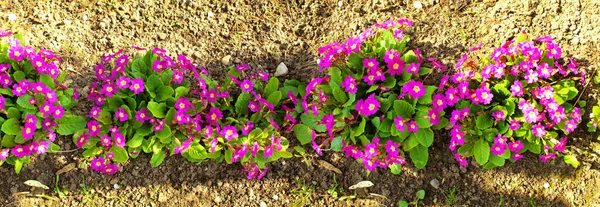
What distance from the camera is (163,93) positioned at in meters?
3.31

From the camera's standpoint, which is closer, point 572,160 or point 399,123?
point 399,123

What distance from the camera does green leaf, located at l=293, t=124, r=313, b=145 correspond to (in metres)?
3.44

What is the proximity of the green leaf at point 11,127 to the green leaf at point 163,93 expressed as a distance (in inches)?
33.4

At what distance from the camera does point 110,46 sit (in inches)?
150

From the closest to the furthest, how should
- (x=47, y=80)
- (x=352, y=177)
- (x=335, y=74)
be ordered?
(x=47, y=80) < (x=335, y=74) < (x=352, y=177)

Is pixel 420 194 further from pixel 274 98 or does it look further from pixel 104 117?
pixel 104 117

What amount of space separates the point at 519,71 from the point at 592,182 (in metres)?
0.92

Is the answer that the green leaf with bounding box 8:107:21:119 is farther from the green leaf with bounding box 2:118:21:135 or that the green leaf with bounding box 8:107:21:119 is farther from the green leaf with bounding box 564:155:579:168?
the green leaf with bounding box 564:155:579:168

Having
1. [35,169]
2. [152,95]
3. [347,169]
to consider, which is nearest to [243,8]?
[152,95]

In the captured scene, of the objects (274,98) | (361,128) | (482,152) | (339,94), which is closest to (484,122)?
(482,152)

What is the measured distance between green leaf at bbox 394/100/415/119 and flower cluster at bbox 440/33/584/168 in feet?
0.78

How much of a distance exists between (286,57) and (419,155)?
1.18 metres

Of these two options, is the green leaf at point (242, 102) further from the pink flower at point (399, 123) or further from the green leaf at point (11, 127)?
the green leaf at point (11, 127)

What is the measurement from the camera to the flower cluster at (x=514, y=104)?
3195 millimetres
